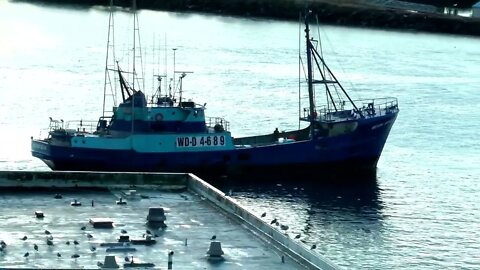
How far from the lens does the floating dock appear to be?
62.9 feet

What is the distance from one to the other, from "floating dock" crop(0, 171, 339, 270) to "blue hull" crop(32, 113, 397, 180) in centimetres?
1921

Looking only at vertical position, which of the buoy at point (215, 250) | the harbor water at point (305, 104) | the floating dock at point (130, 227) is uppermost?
the buoy at point (215, 250)

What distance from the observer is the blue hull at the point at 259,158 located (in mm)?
45562

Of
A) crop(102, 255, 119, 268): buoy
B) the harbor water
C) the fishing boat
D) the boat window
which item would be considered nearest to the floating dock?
crop(102, 255, 119, 268): buoy

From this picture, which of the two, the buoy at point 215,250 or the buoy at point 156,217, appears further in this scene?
the buoy at point 156,217

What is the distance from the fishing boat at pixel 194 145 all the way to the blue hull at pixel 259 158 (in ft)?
0.11

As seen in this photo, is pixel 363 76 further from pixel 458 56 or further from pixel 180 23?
pixel 180 23

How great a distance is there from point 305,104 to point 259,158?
811 inches

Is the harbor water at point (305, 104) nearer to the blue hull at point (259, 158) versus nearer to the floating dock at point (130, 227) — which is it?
the blue hull at point (259, 158)

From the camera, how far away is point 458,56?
114 metres

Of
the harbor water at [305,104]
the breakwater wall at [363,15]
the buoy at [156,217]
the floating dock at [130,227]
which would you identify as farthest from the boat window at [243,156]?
the breakwater wall at [363,15]

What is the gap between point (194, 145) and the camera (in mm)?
46875

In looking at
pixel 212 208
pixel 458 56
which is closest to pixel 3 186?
pixel 212 208

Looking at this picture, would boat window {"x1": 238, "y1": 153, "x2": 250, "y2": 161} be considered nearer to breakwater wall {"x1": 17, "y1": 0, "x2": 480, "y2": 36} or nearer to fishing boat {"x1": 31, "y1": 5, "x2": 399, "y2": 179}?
fishing boat {"x1": 31, "y1": 5, "x2": 399, "y2": 179}
